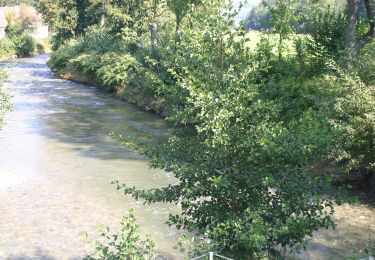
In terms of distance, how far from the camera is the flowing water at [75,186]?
11203mm

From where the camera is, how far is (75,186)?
50.3 feet

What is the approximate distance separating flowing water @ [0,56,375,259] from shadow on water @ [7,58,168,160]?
0.05m

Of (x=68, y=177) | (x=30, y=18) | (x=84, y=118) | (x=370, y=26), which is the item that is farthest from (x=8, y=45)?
(x=370, y=26)

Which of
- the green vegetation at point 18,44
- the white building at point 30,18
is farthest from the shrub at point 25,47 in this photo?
the white building at point 30,18

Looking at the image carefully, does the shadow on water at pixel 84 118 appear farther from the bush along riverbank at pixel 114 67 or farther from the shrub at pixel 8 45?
the shrub at pixel 8 45

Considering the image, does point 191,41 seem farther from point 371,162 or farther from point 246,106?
point 371,162

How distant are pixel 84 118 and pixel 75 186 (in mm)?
11207

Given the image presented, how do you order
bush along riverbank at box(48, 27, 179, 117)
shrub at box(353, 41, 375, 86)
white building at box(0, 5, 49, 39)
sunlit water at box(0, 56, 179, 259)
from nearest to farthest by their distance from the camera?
sunlit water at box(0, 56, 179, 259), shrub at box(353, 41, 375, 86), bush along riverbank at box(48, 27, 179, 117), white building at box(0, 5, 49, 39)

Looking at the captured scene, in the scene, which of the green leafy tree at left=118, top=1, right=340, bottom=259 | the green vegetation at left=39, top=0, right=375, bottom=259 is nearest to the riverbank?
the green vegetation at left=39, top=0, right=375, bottom=259

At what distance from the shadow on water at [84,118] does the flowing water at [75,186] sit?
0.05 metres

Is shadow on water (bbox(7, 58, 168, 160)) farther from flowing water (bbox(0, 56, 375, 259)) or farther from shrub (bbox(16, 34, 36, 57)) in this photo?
shrub (bbox(16, 34, 36, 57))

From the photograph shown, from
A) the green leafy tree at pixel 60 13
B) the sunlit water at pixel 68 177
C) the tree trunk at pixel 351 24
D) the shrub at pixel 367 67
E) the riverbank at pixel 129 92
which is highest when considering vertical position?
the green leafy tree at pixel 60 13

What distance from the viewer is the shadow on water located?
811 inches

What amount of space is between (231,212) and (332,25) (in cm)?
1643
